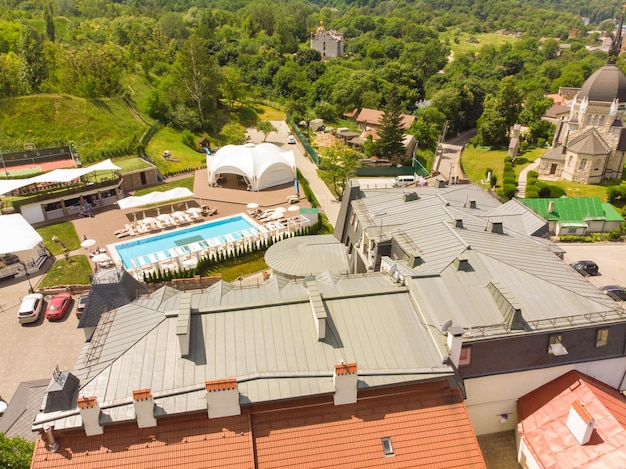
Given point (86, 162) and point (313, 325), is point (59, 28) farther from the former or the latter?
point (313, 325)

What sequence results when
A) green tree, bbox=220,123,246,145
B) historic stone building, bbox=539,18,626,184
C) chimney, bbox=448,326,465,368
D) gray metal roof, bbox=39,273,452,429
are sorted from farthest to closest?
green tree, bbox=220,123,246,145 → historic stone building, bbox=539,18,626,184 → chimney, bbox=448,326,465,368 → gray metal roof, bbox=39,273,452,429

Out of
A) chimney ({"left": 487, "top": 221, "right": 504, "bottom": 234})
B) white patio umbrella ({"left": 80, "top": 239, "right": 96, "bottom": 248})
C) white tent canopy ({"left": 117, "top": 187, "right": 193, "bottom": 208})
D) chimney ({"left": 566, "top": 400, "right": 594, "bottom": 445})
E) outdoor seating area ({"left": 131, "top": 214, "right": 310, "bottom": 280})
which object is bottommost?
outdoor seating area ({"left": 131, "top": 214, "right": 310, "bottom": 280})

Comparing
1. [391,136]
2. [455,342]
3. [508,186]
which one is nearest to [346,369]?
[455,342]

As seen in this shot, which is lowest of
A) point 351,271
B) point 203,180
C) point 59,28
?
point 203,180

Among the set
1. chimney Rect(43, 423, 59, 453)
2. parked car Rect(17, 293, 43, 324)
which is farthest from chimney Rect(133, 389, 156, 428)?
parked car Rect(17, 293, 43, 324)

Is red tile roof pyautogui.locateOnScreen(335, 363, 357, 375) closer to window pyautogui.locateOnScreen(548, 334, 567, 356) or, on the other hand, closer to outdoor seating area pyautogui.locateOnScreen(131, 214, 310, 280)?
window pyautogui.locateOnScreen(548, 334, 567, 356)

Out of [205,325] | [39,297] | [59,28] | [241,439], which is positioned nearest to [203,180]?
[39,297]

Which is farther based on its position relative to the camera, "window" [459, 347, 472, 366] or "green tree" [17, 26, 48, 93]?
"green tree" [17, 26, 48, 93]
